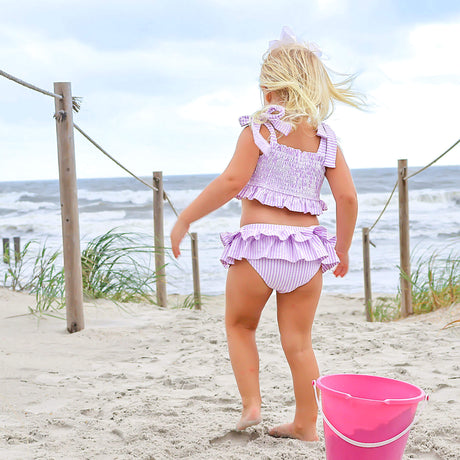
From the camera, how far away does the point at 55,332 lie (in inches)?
155

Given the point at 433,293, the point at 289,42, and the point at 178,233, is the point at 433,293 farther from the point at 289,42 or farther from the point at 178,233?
the point at 178,233

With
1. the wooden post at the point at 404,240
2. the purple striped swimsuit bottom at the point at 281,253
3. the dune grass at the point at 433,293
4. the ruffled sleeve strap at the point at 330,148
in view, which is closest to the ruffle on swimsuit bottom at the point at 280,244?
the purple striped swimsuit bottom at the point at 281,253

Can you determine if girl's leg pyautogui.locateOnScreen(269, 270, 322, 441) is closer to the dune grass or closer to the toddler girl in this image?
the toddler girl

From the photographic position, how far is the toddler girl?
6.58ft

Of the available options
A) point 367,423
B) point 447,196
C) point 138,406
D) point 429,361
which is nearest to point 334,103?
point 367,423

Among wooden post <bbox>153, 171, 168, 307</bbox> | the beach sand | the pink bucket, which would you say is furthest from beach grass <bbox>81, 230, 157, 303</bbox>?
the pink bucket

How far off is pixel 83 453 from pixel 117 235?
314cm

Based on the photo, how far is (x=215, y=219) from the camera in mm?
17422

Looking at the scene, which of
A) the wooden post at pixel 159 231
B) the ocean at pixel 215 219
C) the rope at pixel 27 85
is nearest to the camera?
the rope at pixel 27 85

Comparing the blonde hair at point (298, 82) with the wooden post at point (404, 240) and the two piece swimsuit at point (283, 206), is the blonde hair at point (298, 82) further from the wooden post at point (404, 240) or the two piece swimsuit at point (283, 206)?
the wooden post at point (404, 240)

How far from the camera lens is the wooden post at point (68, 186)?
3.79 m

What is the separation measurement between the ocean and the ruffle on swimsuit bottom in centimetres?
482

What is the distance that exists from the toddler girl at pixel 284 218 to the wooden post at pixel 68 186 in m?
1.98

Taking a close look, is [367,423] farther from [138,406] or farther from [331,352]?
[331,352]
